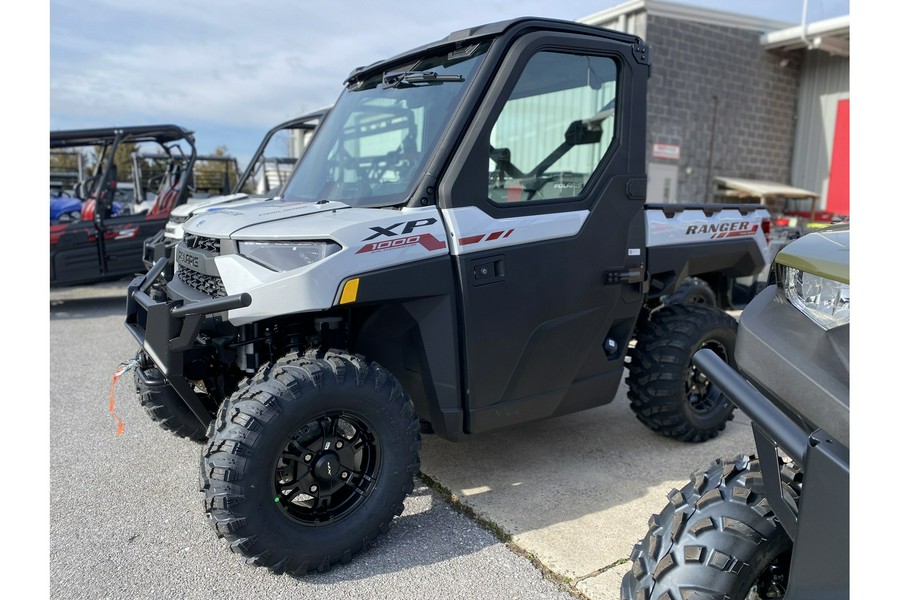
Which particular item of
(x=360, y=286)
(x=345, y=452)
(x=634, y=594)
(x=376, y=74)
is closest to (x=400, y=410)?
(x=345, y=452)

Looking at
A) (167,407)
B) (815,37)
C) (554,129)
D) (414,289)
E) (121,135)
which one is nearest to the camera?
(414,289)

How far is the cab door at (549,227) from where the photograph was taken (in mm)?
2934

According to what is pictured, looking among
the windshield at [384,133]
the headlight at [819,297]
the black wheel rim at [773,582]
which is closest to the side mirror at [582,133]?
the windshield at [384,133]

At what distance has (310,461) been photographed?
2.68 metres

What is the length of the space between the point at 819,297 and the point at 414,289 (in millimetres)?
1579

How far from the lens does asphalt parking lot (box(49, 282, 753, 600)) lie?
8.54 feet

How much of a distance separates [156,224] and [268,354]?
698cm

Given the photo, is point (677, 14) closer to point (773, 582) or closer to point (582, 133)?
point (582, 133)

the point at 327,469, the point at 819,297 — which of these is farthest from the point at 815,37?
the point at 327,469

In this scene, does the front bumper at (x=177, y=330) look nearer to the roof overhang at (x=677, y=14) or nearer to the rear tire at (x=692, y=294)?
the rear tire at (x=692, y=294)

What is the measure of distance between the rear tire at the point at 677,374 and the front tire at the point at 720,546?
201 cm

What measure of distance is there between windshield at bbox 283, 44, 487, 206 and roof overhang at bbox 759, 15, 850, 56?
1334cm

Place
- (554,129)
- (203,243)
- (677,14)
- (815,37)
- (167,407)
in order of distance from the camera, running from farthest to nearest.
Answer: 1. (815,37)
2. (677,14)
3. (554,129)
4. (167,407)
5. (203,243)

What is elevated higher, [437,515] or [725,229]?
[725,229]
